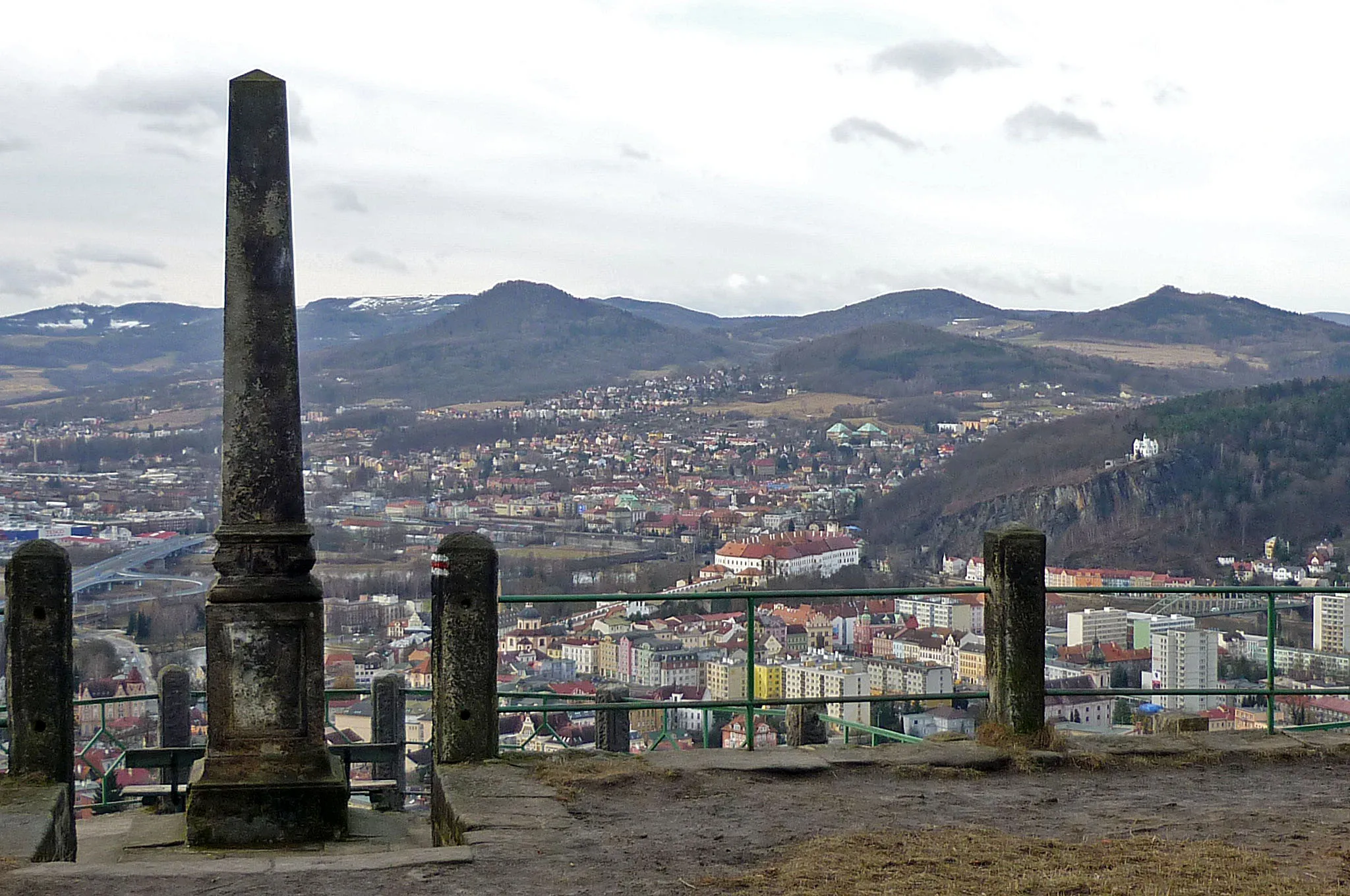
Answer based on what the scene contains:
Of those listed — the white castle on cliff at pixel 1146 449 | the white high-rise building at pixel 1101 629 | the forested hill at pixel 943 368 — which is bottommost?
the white high-rise building at pixel 1101 629

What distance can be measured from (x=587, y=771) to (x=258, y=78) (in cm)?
433

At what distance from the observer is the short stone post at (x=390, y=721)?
1403 centimetres

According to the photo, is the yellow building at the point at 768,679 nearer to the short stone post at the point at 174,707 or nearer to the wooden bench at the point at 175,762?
the wooden bench at the point at 175,762

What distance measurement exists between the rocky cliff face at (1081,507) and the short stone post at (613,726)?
40267mm

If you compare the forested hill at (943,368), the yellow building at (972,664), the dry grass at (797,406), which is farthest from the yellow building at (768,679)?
the forested hill at (943,368)

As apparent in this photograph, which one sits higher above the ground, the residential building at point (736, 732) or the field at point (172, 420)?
the field at point (172, 420)

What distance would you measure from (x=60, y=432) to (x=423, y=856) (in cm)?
6244

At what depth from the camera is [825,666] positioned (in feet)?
37.4

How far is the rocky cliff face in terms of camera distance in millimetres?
55875

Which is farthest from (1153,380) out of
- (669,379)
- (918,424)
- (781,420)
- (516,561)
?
(516,561)

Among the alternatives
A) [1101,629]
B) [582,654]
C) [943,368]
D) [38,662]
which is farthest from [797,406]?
[38,662]

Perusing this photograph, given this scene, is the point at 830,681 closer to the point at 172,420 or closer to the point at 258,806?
the point at 258,806

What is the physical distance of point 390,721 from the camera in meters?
14.4

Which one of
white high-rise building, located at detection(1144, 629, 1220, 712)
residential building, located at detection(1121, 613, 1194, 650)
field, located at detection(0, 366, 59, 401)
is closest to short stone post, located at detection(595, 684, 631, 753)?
residential building, located at detection(1121, 613, 1194, 650)
